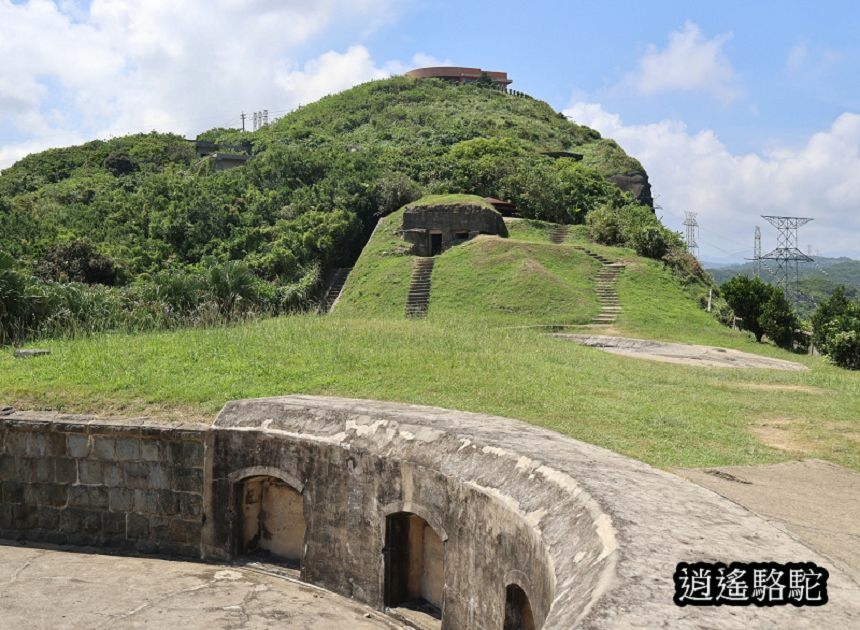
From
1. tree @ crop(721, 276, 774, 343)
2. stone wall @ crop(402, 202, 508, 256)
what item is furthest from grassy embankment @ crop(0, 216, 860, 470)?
stone wall @ crop(402, 202, 508, 256)

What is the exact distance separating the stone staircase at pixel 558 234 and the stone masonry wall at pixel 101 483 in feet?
73.6

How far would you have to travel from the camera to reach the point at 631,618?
3346mm

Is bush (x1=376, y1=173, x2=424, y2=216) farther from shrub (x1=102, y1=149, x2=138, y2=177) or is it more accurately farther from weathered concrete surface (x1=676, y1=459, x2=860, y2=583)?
weathered concrete surface (x1=676, y1=459, x2=860, y2=583)

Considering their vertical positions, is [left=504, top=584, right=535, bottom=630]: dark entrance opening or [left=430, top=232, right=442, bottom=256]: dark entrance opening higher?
[left=430, top=232, right=442, bottom=256]: dark entrance opening

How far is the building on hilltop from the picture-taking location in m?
73.2

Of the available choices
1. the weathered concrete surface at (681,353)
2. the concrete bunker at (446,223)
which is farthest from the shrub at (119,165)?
the weathered concrete surface at (681,353)

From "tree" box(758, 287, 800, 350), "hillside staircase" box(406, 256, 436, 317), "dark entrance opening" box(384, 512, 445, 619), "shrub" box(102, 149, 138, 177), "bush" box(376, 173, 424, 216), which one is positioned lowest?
"dark entrance opening" box(384, 512, 445, 619)

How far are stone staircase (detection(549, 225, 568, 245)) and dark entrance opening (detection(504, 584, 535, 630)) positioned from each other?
81.0ft

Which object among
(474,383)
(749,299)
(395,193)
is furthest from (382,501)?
(395,193)

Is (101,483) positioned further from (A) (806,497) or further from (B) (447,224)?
(B) (447,224)

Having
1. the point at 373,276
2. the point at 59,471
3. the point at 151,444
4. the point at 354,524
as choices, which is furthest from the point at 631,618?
the point at 373,276

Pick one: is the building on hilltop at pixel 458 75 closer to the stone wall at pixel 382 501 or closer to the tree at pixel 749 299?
the tree at pixel 749 299

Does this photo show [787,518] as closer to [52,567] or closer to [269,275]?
[52,567]

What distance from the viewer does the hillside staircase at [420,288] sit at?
2261 centimetres
